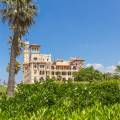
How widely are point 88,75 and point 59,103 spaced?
13317 centimetres

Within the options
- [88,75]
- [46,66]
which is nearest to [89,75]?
[88,75]

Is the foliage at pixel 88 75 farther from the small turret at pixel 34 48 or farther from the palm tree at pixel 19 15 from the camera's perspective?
the palm tree at pixel 19 15

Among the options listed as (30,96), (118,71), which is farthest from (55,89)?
(118,71)

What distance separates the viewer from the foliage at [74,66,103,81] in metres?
149

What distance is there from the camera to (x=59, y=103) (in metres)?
16.0

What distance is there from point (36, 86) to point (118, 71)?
8905 centimetres

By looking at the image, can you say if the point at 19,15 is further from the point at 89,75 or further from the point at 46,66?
the point at 46,66

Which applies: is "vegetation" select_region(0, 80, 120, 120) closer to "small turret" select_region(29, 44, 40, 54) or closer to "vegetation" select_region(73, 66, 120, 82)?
A: "vegetation" select_region(73, 66, 120, 82)

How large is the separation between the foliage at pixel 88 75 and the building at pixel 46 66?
68.7 feet

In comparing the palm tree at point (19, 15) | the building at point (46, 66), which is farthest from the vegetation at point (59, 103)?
the building at point (46, 66)

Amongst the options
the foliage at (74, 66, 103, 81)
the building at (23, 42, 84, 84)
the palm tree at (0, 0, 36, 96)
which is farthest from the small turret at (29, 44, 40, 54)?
the palm tree at (0, 0, 36, 96)

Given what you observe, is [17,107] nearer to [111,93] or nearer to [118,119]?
[118,119]

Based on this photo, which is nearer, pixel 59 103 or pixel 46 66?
pixel 59 103

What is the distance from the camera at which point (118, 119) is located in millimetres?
9188
